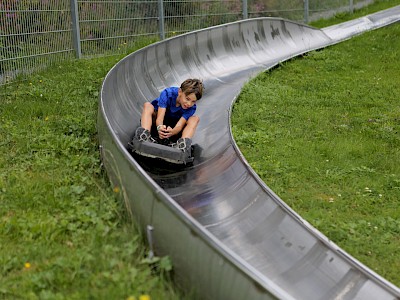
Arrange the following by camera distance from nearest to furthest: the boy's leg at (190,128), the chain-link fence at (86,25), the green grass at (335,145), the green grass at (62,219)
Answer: the green grass at (62,219) → the green grass at (335,145) → the boy's leg at (190,128) → the chain-link fence at (86,25)

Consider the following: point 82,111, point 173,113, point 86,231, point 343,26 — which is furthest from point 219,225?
point 343,26

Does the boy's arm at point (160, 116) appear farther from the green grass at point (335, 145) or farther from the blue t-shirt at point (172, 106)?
the green grass at point (335, 145)

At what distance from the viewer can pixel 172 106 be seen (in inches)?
222

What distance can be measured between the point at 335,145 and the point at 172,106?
181 cm

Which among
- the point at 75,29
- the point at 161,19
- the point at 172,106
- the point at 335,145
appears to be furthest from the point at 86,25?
the point at 335,145

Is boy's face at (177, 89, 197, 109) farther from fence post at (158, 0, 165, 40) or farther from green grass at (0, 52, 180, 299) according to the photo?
fence post at (158, 0, 165, 40)

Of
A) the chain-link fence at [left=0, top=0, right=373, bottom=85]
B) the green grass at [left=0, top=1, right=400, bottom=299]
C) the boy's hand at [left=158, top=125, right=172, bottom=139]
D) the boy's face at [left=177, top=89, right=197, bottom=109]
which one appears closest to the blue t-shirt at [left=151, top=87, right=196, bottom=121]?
the boy's face at [left=177, top=89, right=197, bottom=109]

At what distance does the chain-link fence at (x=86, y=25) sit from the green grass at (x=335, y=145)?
7.39 ft

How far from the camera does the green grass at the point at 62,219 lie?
2990 mm

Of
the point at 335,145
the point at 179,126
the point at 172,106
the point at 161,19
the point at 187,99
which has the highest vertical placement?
the point at 161,19

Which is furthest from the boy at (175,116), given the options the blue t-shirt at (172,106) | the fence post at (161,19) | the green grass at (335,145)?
the fence post at (161,19)

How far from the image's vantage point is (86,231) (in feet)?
11.8

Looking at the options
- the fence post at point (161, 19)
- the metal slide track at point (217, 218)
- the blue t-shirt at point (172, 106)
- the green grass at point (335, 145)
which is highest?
the fence post at point (161, 19)

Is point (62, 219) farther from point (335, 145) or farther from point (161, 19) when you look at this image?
point (161, 19)
